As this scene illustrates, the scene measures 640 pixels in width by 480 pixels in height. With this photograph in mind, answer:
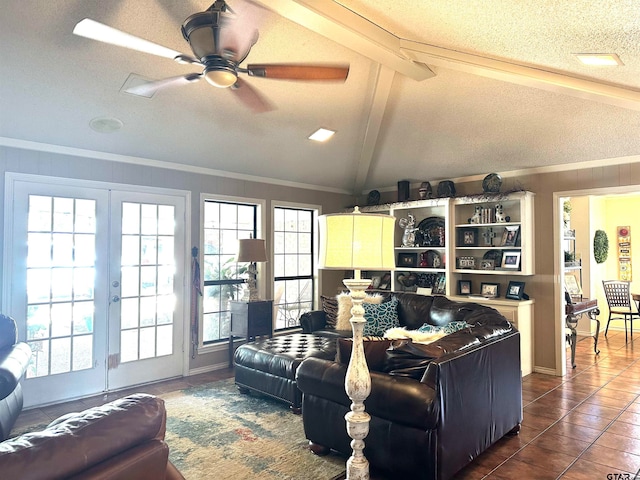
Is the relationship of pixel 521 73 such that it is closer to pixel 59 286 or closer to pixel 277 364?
pixel 277 364

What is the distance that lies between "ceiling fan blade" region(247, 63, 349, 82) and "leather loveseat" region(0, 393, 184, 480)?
1973mm

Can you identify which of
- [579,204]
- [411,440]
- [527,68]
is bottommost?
[411,440]

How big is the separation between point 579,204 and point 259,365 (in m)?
6.52

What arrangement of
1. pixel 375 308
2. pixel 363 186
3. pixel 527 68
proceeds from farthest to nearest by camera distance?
1. pixel 363 186
2. pixel 375 308
3. pixel 527 68

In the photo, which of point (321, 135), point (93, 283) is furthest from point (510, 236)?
point (93, 283)

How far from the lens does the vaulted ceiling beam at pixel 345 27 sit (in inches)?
103

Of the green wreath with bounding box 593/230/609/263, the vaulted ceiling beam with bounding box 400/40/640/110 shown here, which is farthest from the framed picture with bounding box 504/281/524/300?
the green wreath with bounding box 593/230/609/263

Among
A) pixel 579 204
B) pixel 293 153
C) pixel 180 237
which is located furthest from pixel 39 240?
pixel 579 204

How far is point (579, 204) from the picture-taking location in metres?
7.61

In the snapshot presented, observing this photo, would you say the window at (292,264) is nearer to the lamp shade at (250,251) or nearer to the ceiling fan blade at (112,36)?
the lamp shade at (250,251)

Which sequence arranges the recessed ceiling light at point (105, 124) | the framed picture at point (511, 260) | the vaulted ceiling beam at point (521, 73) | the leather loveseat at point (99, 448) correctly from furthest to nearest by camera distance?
the framed picture at point (511, 260), the recessed ceiling light at point (105, 124), the vaulted ceiling beam at point (521, 73), the leather loveseat at point (99, 448)

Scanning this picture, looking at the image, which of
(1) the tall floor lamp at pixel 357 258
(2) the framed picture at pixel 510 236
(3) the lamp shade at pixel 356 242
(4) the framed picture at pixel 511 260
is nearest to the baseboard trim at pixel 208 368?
(1) the tall floor lamp at pixel 357 258

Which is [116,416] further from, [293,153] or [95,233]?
[293,153]

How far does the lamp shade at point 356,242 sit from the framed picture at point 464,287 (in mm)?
3851
